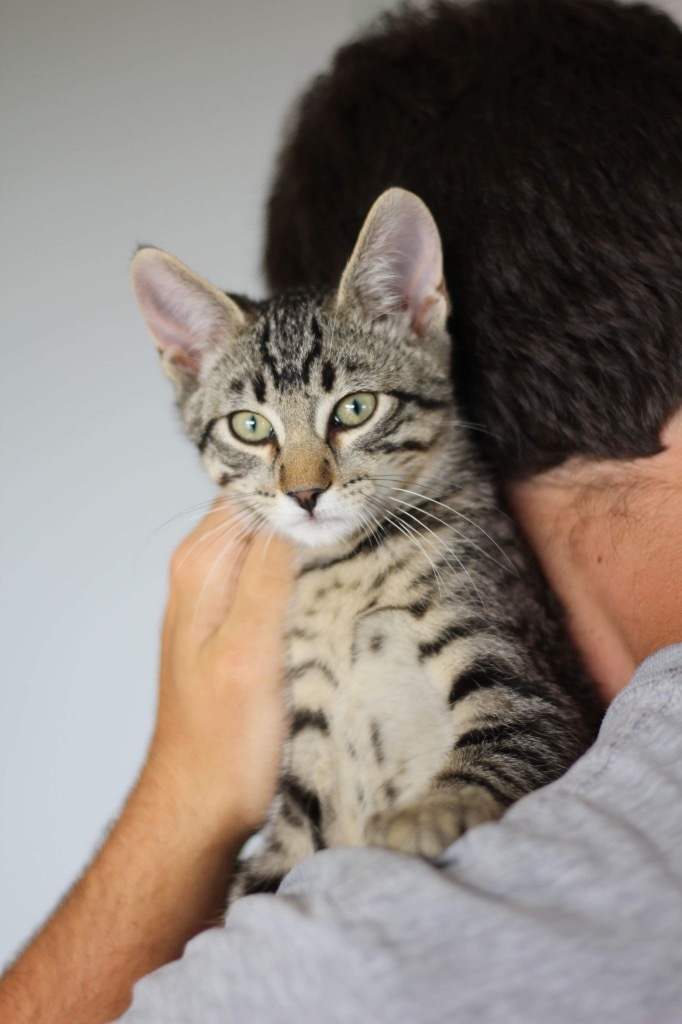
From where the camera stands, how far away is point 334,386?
1414 millimetres

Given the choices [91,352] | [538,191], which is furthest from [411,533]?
[91,352]

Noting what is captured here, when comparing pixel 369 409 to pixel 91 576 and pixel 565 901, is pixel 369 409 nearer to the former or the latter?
pixel 565 901

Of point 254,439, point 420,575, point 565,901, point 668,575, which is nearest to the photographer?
point 565,901

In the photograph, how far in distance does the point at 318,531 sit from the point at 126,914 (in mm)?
629

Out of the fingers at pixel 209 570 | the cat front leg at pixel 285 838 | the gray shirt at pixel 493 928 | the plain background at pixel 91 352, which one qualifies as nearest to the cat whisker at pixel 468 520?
the fingers at pixel 209 570

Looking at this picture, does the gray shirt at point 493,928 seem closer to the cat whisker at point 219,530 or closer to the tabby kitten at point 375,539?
the tabby kitten at point 375,539

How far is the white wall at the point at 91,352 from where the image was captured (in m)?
2.57

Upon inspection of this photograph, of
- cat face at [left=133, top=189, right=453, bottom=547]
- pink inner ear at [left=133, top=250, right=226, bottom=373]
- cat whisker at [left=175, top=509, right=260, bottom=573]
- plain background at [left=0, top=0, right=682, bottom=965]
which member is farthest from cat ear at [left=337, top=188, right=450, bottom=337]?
plain background at [left=0, top=0, right=682, bottom=965]

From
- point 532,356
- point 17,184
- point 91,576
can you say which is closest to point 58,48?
point 17,184

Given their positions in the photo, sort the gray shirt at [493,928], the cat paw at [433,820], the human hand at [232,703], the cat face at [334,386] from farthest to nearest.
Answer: the human hand at [232,703] < the cat face at [334,386] < the cat paw at [433,820] < the gray shirt at [493,928]

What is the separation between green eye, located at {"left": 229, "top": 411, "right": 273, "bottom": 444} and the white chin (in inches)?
5.9

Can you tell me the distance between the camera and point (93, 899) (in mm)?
1447

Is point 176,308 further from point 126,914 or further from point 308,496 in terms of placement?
point 126,914

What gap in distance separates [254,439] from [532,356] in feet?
1.41
